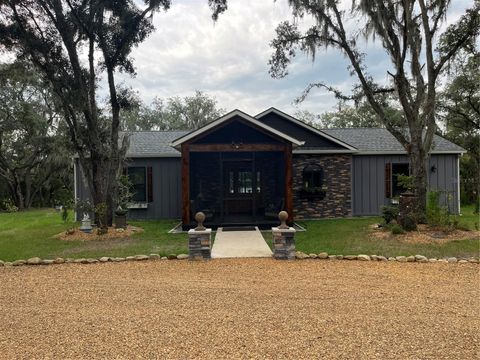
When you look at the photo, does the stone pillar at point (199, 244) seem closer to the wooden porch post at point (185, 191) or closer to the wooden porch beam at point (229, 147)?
the wooden porch post at point (185, 191)

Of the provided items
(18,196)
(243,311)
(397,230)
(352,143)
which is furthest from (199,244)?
(18,196)

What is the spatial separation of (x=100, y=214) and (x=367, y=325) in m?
8.45

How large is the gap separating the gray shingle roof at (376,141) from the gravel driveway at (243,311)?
337 inches

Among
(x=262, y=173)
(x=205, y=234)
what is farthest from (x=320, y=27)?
(x=205, y=234)

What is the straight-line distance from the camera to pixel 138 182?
13.8 m

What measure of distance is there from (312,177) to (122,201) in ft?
22.4

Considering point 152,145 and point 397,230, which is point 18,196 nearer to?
point 152,145

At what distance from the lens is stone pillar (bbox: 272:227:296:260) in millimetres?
6777

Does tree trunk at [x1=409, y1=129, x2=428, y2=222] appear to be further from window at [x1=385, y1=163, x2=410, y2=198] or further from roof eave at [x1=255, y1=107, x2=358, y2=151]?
window at [x1=385, y1=163, x2=410, y2=198]

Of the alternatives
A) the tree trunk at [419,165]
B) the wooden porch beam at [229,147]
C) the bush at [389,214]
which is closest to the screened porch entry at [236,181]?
the wooden porch beam at [229,147]

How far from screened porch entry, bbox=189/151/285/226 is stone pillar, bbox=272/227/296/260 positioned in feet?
20.9

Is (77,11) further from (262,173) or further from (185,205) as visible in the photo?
(262,173)

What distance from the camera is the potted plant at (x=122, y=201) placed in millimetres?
10922

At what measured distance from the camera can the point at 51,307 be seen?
172 inches
